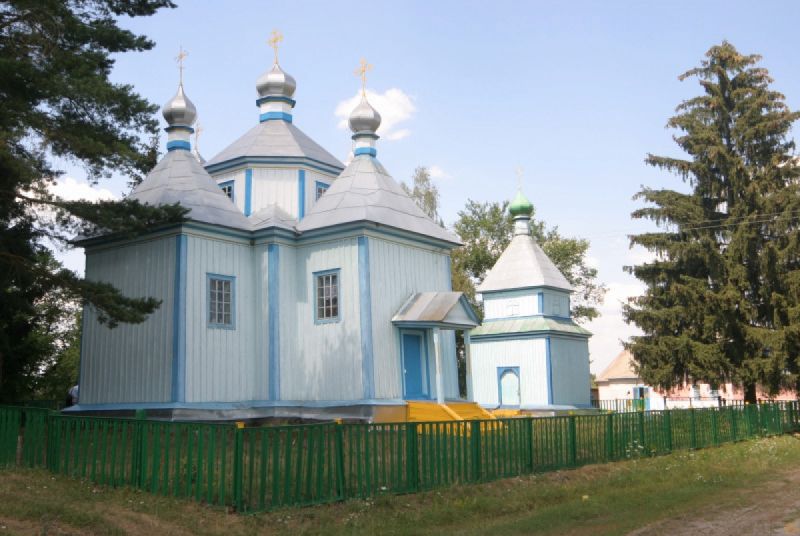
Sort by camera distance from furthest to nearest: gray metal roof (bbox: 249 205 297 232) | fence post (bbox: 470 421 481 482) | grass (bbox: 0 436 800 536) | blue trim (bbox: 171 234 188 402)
Result: gray metal roof (bbox: 249 205 297 232) → blue trim (bbox: 171 234 188 402) → fence post (bbox: 470 421 481 482) → grass (bbox: 0 436 800 536)

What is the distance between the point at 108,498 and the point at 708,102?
21278 mm

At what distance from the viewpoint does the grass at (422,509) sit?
799 cm

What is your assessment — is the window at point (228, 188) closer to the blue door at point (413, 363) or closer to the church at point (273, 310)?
the church at point (273, 310)

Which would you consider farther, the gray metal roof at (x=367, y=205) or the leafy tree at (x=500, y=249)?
the leafy tree at (x=500, y=249)

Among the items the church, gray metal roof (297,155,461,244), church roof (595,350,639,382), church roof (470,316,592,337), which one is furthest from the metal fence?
church roof (595,350,639,382)

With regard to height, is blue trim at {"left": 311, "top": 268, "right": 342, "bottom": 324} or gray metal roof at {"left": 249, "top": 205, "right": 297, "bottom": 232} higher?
gray metal roof at {"left": 249, "top": 205, "right": 297, "bottom": 232}

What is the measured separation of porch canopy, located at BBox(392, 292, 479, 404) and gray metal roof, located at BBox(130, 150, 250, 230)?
13.3 feet

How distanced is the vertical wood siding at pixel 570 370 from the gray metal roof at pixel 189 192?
13277 mm

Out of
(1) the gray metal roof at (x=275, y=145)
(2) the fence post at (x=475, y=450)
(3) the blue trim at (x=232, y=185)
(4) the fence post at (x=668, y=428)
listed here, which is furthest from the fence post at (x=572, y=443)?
(3) the blue trim at (x=232, y=185)

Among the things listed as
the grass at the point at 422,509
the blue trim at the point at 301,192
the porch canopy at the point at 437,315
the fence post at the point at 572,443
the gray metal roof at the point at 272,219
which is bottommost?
the grass at the point at 422,509

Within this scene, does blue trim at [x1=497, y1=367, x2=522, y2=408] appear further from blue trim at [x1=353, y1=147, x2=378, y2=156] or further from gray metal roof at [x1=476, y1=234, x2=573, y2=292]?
blue trim at [x1=353, y1=147, x2=378, y2=156]

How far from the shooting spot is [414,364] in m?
17.8

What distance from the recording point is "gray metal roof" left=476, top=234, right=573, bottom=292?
92.1ft

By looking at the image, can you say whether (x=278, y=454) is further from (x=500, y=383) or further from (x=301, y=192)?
(x=500, y=383)
